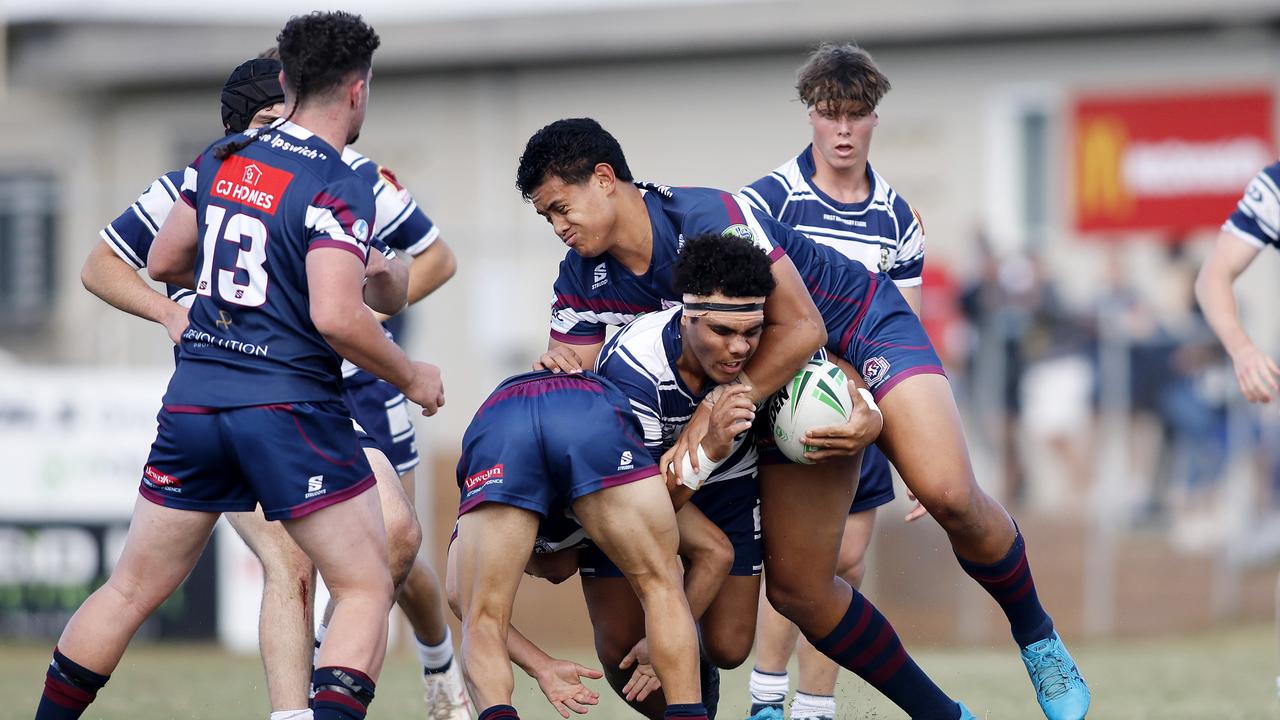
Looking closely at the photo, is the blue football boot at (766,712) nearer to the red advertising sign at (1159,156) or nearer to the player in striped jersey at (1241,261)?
the player in striped jersey at (1241,261)

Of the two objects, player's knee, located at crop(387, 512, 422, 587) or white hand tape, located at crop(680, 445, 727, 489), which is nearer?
white hand tape, located at crop(680, 445, 727, 489)

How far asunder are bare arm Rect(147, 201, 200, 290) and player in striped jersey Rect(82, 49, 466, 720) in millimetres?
304

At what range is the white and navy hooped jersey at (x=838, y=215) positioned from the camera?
20.3 ft

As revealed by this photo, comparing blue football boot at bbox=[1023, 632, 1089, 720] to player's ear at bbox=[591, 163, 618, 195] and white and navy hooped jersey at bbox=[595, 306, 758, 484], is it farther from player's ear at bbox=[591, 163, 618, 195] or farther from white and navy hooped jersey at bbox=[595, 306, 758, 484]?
player's ear at bbox=[591, 163, 618, 195]

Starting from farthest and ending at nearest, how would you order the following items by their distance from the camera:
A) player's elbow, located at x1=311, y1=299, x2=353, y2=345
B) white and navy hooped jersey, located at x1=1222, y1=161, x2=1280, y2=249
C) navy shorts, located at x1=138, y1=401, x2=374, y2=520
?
white and navy hooped jersey, located at x1=1222, y1=161, x2=1280, y2=249, navy shorts, located at x1=138, y1=401, x2=374, y2=520, player's elbow, located at x1=311, y1=299, x2=353, y2=345

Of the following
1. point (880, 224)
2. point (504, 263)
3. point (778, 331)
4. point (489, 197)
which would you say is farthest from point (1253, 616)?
point (489, 197)

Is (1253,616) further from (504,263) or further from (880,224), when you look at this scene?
(880,224)

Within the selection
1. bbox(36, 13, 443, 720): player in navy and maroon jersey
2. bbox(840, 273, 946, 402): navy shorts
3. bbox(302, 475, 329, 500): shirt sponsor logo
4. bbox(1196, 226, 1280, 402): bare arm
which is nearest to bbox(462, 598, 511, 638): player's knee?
bbox(36, 13, 443, 720): player in navy and maroon jersey

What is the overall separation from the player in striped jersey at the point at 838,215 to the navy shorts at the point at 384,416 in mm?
1637

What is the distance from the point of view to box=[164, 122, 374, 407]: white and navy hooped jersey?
187 inches

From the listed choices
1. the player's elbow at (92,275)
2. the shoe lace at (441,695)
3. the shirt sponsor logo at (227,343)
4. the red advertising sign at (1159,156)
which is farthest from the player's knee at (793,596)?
the red advertising sign at (1159,156)

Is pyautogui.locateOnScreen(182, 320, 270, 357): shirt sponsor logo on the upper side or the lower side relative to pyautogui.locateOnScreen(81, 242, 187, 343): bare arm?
lower

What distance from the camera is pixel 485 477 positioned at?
16.3 ft

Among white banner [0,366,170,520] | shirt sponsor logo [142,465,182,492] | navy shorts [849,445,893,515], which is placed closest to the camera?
shirt sponsor logo [142,465,182,492]
